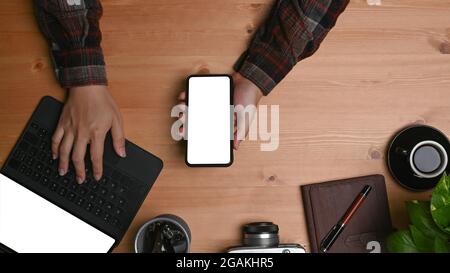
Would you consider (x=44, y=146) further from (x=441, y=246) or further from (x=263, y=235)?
(x=441, y=246)

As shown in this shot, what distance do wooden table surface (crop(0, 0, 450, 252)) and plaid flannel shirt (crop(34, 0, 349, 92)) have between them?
24 millimetres

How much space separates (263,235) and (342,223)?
149mm

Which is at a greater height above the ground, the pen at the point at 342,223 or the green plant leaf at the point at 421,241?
the green plant leaf at the point at 421,241

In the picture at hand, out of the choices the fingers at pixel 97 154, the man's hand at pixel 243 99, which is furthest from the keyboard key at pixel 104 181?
the man's hand at pixel 243 99

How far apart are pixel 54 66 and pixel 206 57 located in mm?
281

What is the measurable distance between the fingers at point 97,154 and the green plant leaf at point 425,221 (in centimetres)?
53

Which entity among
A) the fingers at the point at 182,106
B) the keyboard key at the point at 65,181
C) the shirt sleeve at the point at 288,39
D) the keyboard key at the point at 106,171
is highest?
the shirt sleeve at the point at 288,39

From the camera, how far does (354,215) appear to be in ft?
2.61

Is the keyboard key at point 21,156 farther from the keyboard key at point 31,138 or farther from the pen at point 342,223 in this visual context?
the pen at point 342,223

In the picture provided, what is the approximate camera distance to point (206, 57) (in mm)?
826

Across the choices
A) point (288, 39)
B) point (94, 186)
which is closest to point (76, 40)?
point (94, 186)

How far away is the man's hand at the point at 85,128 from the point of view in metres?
0.79

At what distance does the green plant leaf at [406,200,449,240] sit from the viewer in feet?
2.13
